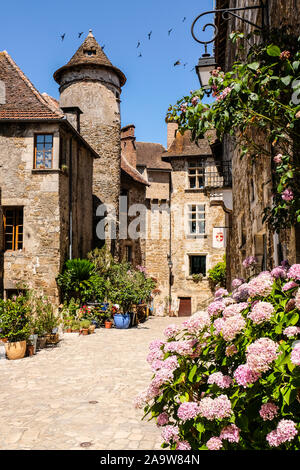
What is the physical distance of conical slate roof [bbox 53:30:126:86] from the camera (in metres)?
17.3

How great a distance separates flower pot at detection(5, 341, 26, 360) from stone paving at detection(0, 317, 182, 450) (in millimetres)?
225

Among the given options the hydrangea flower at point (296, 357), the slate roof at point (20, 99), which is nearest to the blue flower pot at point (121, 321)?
the slate roof at point (20, 99)

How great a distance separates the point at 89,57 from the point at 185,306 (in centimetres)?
1335

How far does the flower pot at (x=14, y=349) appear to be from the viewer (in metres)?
8.66

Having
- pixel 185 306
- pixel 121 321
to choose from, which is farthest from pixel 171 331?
pixel 185 306

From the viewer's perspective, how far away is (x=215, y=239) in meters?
20.8

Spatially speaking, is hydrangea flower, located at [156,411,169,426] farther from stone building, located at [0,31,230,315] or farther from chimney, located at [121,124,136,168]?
chimney, located at [121,124,136,168]

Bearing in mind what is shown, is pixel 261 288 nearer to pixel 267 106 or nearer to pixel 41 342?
pixel 267 106

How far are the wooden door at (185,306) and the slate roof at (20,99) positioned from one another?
1258cm

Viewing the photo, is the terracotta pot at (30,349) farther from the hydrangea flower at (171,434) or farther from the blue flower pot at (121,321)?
the hydrangea flower at (171,434)

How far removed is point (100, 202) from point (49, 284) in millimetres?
5426

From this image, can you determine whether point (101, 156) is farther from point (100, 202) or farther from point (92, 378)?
point (92, 378)

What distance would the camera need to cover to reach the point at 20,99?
14.2m
